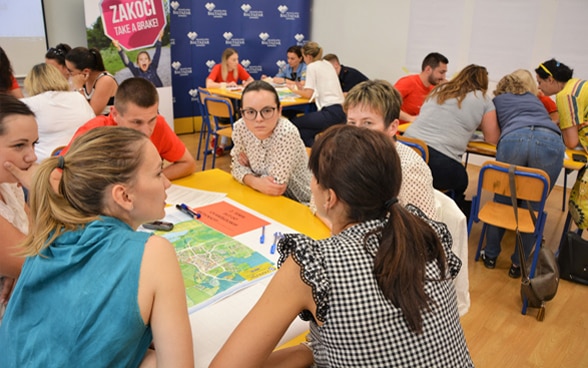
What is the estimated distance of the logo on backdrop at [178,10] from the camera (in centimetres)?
655

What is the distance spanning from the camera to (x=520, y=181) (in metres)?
2.97

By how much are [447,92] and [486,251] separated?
1295 mm

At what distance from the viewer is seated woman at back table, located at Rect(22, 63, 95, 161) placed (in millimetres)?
3082

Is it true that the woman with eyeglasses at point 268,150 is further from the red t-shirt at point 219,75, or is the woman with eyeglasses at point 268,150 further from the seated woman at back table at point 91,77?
the red t-shirt at point 219,75

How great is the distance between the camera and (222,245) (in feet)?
5.58

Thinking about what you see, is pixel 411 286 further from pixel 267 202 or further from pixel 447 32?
pixel 447 32

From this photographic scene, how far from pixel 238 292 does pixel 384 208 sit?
1.87ft

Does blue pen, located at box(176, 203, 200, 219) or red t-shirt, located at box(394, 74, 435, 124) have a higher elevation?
red t-shirt, located at box(394, 74, 435, 124)

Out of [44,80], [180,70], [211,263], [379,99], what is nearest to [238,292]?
[211,263]

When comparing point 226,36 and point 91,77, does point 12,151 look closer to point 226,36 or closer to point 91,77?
point 91,77

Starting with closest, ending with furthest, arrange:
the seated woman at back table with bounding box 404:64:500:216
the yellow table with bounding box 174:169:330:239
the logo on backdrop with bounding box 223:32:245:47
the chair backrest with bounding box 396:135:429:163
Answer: the yellow table with bounding box 174:169:330:239 → the chair backrest with bounding box 396:135:429:163 → the seated woman at back table with bounding box 404:64:500:216 → the logo on backdrop with bounding box 223:32:245:47

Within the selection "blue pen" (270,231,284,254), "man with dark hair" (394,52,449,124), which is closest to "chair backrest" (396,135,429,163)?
"man with dark hair" (394,52,449,124)

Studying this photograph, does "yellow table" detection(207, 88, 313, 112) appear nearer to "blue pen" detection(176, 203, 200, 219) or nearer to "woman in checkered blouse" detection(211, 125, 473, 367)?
"blue pen" detection(176, 203, 200, 219)

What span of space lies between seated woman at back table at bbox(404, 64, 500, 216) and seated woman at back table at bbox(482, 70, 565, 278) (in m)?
0.16
